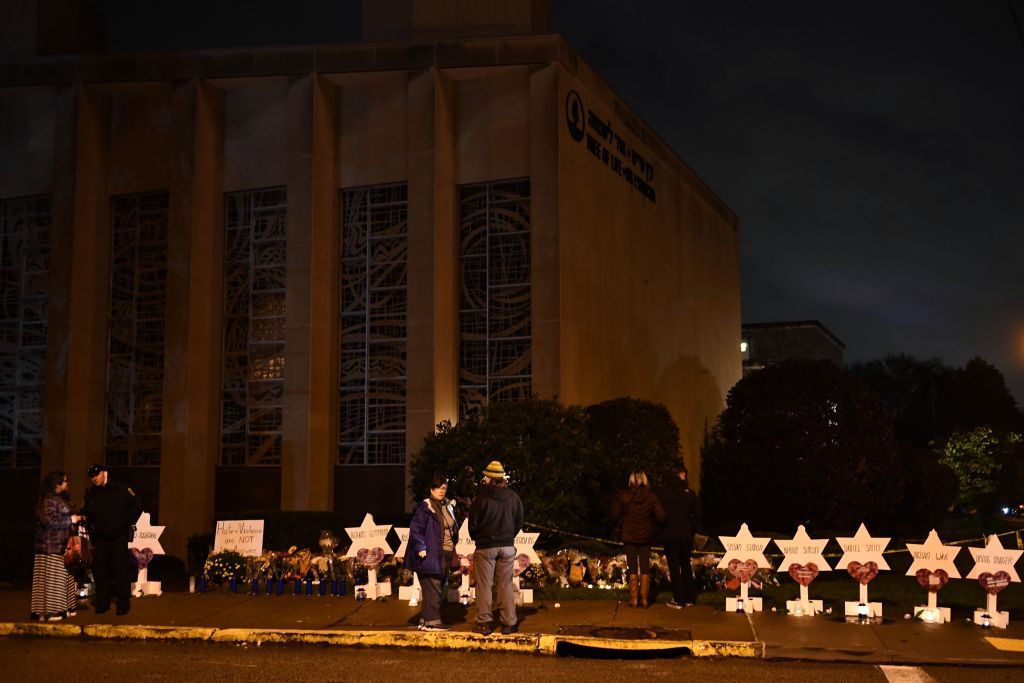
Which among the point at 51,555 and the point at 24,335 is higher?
the point at 24,335

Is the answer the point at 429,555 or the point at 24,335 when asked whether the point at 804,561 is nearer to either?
the point at 429,555

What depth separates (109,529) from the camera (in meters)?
12.7

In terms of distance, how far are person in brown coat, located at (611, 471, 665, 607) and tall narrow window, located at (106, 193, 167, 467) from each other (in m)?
15.3

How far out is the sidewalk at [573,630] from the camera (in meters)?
10.8

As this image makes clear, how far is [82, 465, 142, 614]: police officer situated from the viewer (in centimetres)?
1273

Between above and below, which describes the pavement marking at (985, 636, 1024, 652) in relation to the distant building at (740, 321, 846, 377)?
below

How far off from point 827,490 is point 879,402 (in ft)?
6.74

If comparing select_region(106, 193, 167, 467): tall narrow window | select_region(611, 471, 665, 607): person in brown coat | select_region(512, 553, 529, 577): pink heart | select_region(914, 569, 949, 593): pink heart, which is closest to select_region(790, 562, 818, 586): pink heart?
select_region(914, 569, 949, 593): pink heart

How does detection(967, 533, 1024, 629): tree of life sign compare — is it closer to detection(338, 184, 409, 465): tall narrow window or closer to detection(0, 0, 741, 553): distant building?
detection(0, 0, 741, 553): distant building

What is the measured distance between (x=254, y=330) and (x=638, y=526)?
14.3 meters

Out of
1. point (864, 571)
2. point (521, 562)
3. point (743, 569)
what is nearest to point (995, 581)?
point (864, 571)

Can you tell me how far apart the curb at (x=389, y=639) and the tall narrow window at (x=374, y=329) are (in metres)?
11.6

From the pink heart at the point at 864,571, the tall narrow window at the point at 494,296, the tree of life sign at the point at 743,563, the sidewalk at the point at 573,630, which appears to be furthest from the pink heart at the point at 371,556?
the tall narrow window at the point at 494,296

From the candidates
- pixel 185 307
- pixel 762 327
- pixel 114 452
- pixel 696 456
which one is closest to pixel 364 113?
pixel 185 307
